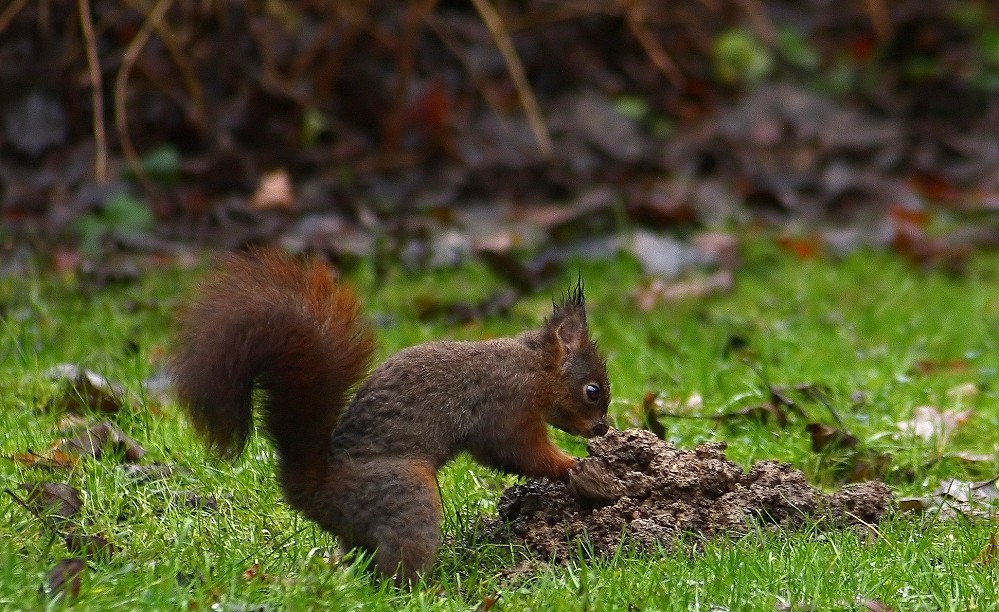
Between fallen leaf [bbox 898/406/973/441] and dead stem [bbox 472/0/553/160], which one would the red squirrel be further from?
dead stem [bbox 472/0/553/160]

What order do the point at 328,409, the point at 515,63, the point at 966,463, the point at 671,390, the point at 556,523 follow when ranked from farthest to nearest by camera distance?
the point at 515,63 < the point at 671,390 < the point at 966,463 < the point at 556,523 < the point at 328,409

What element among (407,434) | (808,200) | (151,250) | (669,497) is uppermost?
(407,434)

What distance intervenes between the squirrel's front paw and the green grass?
0.61 ft

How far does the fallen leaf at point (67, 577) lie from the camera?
2666 millimetres

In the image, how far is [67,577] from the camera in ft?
8.93

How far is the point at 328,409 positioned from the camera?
300 centimetres

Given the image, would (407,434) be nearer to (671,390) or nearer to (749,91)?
(671,390)

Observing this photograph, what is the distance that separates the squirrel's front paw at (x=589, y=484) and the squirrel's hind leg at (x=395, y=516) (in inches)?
14.8

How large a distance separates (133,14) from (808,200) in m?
3.76

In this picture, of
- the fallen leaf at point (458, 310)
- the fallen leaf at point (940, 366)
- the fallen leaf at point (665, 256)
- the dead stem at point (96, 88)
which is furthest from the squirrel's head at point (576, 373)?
the dead stem at point (96, 88)

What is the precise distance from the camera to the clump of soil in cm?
326

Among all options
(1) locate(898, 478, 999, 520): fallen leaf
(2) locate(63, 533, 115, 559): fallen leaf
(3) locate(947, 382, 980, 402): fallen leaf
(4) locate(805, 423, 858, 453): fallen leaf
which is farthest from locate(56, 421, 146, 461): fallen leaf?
(3) locate(947, 382, 980, 402): fallen leaf

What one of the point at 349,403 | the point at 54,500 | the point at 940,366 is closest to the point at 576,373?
the point at 349,403

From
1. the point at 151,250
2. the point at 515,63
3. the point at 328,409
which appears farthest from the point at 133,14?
the point at 328,409
